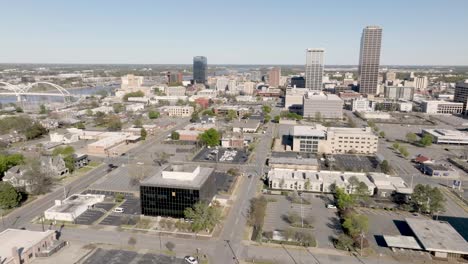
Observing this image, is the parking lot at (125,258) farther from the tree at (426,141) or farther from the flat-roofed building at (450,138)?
the flat-roofed building at (450,138)

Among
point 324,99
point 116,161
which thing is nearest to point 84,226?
point 116,161

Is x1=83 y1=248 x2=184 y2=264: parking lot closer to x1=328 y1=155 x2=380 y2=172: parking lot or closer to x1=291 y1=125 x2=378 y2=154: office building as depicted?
x1=328 y1=155 x2=380 y2=172: parking lot

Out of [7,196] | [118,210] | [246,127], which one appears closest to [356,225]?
[118,210]

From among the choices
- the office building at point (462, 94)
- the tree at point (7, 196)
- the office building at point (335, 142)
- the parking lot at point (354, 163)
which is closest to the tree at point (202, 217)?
the tree at point (7, 196)

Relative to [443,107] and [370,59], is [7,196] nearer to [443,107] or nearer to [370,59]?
[443,107]

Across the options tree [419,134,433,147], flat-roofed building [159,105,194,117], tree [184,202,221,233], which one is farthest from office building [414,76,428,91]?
tree [184,202,221,233]
